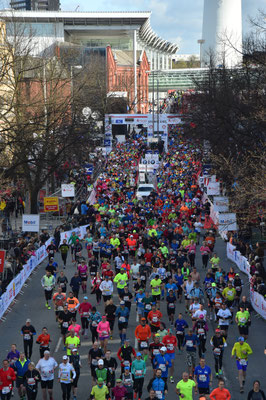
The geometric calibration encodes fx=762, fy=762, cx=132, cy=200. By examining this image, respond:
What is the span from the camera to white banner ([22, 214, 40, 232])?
95.0 ft

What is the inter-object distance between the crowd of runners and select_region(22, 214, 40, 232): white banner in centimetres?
177

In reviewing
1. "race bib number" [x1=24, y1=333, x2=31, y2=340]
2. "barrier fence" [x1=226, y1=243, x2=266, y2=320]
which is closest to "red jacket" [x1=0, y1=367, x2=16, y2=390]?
"race bib number" [x1=24, y1=333, x2=31, y2=340]

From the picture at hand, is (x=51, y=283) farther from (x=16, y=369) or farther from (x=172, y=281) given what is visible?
(x=16, y=369)

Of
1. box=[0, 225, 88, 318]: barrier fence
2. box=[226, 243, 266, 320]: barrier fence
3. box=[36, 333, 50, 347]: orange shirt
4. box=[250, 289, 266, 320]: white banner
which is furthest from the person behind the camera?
box=[0, 225, 88, 318]: barrier fence

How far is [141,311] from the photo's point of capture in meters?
18.8

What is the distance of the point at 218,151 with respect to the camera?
42.6 metres

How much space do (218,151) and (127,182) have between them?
5649 millimetres

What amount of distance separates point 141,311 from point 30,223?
11.2 metres

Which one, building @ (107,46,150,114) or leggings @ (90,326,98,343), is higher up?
building @ (107,46,150,114)

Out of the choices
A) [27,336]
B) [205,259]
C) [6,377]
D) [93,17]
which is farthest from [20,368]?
[93,17]

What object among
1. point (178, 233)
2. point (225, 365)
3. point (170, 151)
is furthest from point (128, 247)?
point (170, 151)

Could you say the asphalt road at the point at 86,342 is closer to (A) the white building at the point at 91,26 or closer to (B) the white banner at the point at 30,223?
(B) the white banner at the point at 30,223

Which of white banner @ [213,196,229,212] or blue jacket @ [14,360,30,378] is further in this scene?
white banner @ [213,196,229,212]

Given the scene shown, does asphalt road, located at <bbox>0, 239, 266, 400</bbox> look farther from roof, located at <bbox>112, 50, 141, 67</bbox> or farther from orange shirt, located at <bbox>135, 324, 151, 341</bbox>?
roof, located at <bbox>112, 50, 141, 67</bbox>
